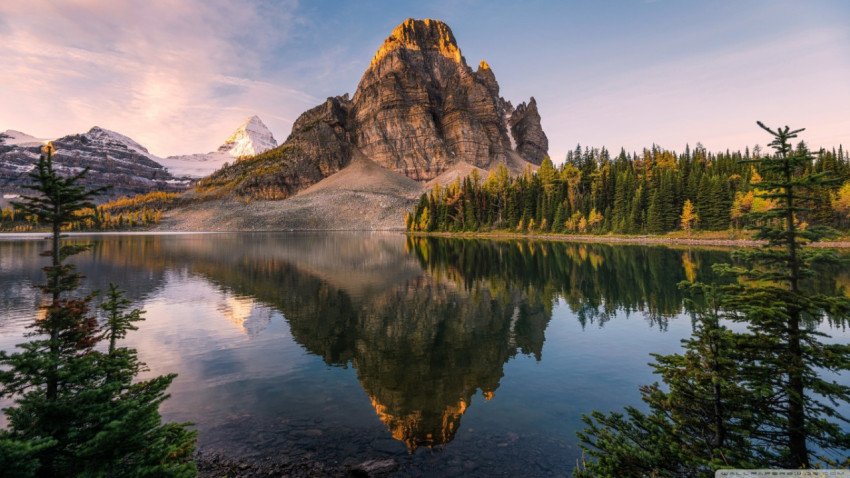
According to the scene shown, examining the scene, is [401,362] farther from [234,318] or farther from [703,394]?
[234,318]

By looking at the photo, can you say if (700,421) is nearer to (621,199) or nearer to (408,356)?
(408,356)

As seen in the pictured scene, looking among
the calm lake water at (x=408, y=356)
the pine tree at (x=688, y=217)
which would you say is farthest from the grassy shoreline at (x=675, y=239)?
the calm lake water at (x=408, y=356)

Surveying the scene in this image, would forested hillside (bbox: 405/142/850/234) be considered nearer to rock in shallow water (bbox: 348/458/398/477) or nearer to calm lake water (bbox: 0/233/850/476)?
calm lake water (bbox: 0/233/850/476)

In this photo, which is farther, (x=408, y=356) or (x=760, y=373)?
(x=408, y=356)

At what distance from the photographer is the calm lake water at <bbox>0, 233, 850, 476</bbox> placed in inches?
571

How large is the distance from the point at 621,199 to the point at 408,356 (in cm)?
11314

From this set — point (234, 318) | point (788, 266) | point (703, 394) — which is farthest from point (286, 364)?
point (788, 266)

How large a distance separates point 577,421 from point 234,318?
28.0 meters

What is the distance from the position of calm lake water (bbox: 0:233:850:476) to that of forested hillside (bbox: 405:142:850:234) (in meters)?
59.8

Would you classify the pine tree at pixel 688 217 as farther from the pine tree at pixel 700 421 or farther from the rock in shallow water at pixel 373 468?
the rock in shallow water at pixel 373 468

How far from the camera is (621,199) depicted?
117750 millimetres

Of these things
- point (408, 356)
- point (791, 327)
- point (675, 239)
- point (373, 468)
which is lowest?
point (373, 468)

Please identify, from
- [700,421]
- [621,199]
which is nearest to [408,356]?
[700,421]

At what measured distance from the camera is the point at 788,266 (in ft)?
32.1
